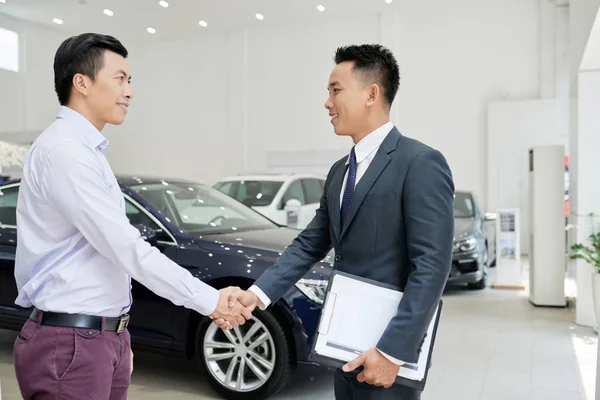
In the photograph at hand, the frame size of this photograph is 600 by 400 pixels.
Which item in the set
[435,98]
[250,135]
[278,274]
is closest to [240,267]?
[278,274]

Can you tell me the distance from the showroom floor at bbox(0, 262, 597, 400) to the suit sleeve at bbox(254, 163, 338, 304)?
5.90 ft

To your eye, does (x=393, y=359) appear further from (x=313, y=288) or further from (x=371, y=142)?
(x=313, y=288)

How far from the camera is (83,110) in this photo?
1837 mm

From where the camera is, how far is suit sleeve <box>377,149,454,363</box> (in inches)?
62.1

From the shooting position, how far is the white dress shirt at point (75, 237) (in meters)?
1.67

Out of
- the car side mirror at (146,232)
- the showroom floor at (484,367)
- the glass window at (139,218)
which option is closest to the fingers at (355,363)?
the showroom floor at (484,367)

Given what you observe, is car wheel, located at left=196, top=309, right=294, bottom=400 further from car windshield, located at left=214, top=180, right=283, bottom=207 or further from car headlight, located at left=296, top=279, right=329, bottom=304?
car windshield, located at left=214, top=180, right=283, bottom=207

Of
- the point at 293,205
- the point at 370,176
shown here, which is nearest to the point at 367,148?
the point at 370,176

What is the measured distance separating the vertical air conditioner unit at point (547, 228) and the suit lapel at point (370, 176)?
5.74 metres

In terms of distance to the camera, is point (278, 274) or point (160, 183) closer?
point (278, 274)

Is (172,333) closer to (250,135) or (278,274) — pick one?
(278,274)

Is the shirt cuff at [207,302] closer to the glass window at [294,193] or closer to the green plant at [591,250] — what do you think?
the green plant at [591,250]

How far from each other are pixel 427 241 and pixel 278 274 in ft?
2.09

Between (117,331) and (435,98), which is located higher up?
(435,98)
